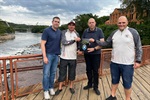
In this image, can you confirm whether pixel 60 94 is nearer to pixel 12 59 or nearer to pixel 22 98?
pixel 22 98

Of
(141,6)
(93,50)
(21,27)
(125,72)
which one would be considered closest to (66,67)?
(93,50)

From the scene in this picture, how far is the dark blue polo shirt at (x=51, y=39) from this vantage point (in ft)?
10.6

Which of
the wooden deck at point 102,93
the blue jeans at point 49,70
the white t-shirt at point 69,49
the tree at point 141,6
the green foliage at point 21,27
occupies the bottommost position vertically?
the wooden deck at point 102,93

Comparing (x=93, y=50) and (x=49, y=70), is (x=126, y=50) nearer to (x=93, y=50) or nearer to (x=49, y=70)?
(x=93, y=50)

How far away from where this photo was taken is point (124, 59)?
2949 mm

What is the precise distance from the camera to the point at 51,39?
3.27 meters

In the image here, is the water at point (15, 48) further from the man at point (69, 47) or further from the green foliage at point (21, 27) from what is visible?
the green foliage at point (21, 27)

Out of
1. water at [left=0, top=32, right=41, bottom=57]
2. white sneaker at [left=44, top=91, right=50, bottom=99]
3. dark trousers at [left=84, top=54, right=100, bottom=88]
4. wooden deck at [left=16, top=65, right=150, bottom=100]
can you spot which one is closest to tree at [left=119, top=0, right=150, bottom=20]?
wooden deck at [left=16, top=65, right=150, bottom=100]

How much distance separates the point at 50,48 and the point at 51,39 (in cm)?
19

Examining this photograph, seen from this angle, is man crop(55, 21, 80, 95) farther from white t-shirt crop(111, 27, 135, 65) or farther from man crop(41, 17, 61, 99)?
white t-shirt crop(111, 27, 135, 65)

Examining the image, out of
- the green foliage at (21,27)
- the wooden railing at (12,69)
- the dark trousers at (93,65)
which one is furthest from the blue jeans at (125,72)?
the green foliage at (21,27)

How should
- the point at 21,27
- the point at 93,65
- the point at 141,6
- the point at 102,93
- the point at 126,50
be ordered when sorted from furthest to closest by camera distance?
the point at 21,27, the point at 141,6, the point at 102,93, the point at 93,65, the point at 126,50

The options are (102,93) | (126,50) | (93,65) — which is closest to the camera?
(126,50)

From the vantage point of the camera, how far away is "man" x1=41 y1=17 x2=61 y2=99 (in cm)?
321
